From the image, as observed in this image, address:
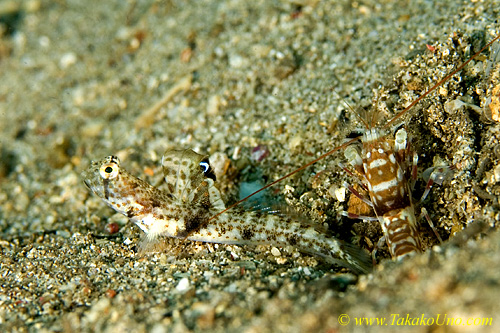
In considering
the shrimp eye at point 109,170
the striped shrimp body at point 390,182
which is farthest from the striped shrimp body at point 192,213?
the striped shrimp body at point 390,182

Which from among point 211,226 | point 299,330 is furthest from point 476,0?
point 299,330

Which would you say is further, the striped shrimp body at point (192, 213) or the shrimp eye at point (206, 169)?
the shrimp eye at point (206, 169)

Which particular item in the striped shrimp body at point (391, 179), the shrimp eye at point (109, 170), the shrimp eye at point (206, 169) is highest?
the shrimp eye at point (109, 170)

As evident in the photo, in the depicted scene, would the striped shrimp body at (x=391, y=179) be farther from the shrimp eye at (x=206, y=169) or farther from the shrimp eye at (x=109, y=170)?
the shrimp eye at (x=109, y=170)

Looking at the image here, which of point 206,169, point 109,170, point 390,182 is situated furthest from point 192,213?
point 390,182

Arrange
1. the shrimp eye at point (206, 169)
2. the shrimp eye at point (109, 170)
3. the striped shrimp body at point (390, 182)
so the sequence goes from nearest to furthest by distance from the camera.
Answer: the striped shrimp body at point (390, 182) < the shrimp eye at point (109, 170) < the shrimp eye at point (206, 169)

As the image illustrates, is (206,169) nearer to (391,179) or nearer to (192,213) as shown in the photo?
(192,213)

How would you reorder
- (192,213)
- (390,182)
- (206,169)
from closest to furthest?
(390,182) → (192,213) → (206,169)

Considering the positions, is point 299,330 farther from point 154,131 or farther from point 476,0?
point 476,0
